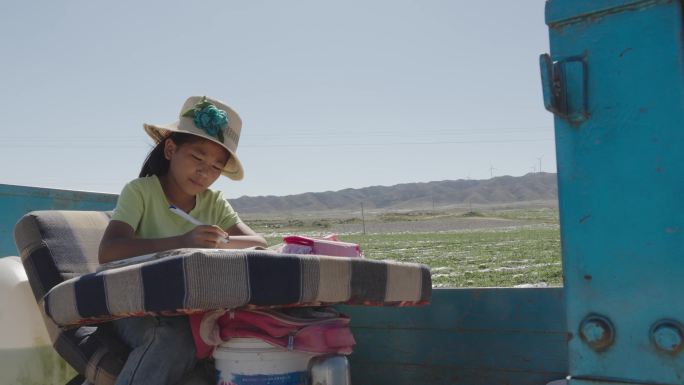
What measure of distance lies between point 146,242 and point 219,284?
788 millimetres

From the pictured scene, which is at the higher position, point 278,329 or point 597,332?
point 597,332

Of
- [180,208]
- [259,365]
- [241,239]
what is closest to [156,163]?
[180,208]

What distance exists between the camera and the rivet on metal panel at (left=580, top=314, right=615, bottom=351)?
99cm

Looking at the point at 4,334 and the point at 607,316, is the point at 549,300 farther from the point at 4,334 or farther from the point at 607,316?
the point at 4,334

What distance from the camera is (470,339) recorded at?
2295mm

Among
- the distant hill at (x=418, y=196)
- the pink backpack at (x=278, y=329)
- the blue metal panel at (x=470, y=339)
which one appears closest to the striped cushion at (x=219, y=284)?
the pink backpack at (x=278, y=329)

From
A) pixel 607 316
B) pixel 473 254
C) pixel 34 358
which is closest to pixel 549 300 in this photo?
pixel 607 316

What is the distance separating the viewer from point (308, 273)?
5.41 ft

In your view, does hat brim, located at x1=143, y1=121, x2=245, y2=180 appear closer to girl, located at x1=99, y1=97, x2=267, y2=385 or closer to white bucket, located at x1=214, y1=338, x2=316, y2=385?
girl, located at x1=99, y1=97, x2=267, y2=385

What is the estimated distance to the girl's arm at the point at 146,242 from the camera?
2.17m

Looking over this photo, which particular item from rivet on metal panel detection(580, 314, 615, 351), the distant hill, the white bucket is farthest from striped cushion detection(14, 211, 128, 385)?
the distant hill

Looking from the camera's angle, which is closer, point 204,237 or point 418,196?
point 204,237

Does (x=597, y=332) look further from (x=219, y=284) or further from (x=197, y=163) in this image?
(x=197, y=163)

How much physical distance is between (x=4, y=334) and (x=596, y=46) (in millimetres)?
2180
